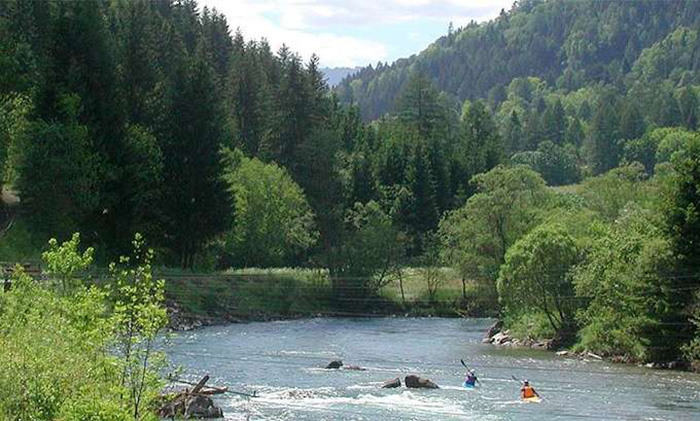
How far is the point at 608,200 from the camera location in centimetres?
10619

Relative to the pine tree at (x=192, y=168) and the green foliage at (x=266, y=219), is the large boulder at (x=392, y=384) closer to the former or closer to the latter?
the pine tree at (x=192, y=168)

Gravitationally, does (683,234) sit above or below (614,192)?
below

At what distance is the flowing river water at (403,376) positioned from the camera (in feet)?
144

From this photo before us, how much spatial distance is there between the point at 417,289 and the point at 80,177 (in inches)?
1356

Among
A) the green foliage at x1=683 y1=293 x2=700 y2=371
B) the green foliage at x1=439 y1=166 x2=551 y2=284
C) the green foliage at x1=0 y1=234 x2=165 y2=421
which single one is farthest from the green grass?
the green foliage at x1=0 y1=234 x2=165 y2=421

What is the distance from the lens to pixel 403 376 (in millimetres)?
53438

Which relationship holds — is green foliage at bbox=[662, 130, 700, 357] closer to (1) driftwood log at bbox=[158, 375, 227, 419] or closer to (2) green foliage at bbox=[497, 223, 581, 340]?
(2) green foliage at bbox=[497, 223, 581, 340]

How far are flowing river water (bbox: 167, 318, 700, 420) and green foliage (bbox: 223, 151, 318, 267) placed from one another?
58.8ft

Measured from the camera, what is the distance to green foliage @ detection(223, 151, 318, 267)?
9394 cm

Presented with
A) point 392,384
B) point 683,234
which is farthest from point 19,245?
point 683,234

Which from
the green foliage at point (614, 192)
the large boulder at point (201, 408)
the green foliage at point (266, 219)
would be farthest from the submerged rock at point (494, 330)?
the large boulder at point (201, 408)

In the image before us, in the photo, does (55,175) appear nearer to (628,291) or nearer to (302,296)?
(302,296)

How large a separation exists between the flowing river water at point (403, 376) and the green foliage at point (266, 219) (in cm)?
1792

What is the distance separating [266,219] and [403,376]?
143ft
